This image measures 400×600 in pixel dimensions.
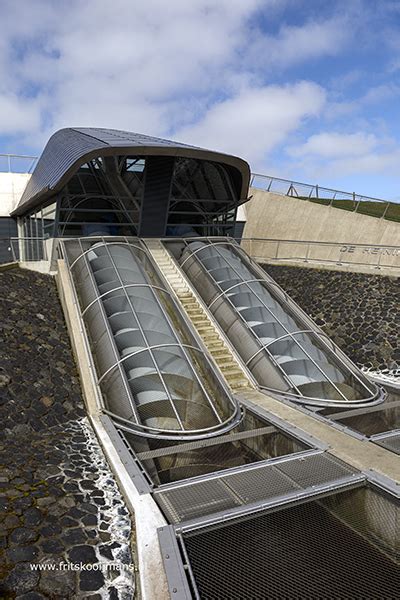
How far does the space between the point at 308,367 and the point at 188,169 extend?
1073cm

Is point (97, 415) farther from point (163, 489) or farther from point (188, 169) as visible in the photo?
point (188, 169)

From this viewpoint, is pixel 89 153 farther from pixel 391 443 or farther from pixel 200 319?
pixel 391 443

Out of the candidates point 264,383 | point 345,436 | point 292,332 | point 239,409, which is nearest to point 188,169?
point 292,332

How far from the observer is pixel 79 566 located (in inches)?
172

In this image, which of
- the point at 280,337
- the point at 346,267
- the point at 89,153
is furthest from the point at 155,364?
the point at 346,267

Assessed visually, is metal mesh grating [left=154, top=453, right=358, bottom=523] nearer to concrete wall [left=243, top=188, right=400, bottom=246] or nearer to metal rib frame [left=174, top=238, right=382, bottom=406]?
metal rib frame [left=174, top=238, right=382, bottom=406]

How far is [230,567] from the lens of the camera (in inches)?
170

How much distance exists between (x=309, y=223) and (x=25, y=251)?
1457 cm

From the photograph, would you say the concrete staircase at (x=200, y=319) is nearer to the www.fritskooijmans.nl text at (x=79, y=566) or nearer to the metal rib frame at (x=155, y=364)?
the metal rib frame at (x=155, y=364)

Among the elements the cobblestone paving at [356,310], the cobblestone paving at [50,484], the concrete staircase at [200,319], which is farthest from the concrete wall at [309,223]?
the cobblestone paving at [50,484]

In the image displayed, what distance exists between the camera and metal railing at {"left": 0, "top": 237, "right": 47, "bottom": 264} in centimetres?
1472

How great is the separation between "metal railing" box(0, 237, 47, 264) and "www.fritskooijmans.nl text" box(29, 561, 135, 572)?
11970 millimetres

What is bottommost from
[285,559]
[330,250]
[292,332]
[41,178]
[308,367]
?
[285,559]

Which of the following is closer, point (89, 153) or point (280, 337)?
point (280, 337)
